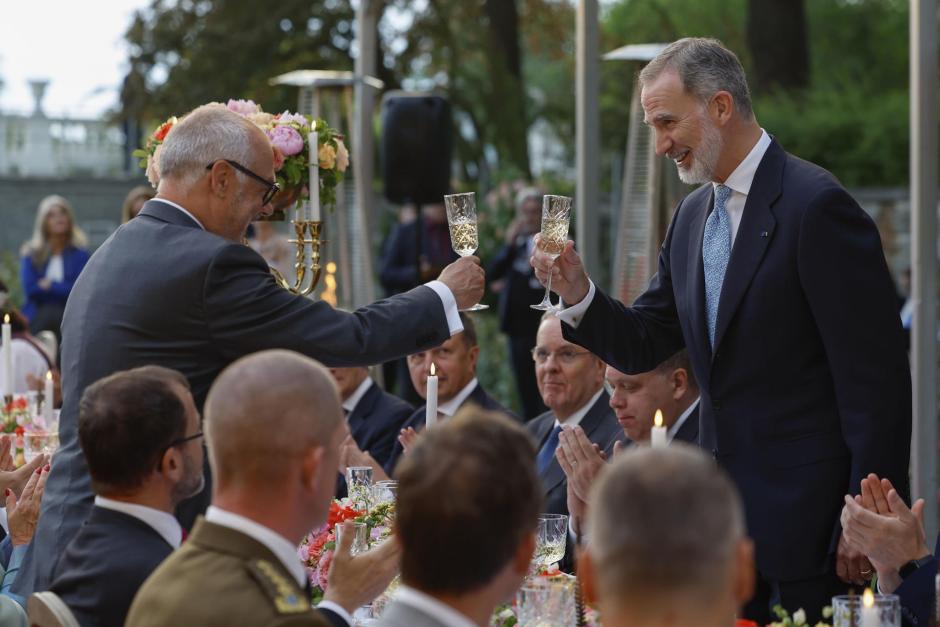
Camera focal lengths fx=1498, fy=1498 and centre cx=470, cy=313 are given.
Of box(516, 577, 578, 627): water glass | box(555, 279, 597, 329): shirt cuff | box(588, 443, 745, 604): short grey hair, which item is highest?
box(555, 279, 597, 329): shirt cuff

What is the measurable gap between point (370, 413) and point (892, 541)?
356cm

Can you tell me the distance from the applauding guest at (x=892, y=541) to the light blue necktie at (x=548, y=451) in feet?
6.86

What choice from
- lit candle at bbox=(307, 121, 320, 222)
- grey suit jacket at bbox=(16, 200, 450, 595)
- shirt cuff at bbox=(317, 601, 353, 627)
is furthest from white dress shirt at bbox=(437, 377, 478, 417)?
shirt cuff at bbox=(317, 601, 353, 627)

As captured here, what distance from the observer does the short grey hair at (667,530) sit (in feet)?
6.82

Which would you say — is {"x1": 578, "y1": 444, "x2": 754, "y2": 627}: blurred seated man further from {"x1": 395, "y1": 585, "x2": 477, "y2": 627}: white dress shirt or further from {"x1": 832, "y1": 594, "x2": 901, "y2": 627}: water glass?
{"x1": 832, "y1": 594, "x2": 901, "y2": 627}: water glass

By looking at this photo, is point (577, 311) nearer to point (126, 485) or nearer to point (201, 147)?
point (201, 147)

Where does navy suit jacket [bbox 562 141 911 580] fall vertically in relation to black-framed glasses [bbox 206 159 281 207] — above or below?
below

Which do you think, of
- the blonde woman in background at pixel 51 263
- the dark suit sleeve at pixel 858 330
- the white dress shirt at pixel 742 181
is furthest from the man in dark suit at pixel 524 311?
the dark suit sleeve at pixel 858 330

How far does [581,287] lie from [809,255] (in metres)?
0.66

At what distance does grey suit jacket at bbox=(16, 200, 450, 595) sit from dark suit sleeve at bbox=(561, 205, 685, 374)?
0.67 metres

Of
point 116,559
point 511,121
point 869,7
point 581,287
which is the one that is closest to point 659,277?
point 581,287

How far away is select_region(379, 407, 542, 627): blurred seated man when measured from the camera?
232 cm

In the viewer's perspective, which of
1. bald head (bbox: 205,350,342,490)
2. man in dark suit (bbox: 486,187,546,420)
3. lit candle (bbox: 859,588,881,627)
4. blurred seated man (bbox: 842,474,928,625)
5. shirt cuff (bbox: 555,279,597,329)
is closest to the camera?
bald head (bbox: 205,350,342,490)

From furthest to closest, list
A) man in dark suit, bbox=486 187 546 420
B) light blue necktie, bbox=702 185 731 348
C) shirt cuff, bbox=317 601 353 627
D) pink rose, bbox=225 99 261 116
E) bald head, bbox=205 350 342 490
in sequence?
man in dark suit, bbox=486 187 546 420 < pink rose, bbox=225 99 261 116 < light blue necktie, bbox=702 185 731 348 < shirt cuff, bbox=317 601 353 627 < bald head, bbox=205 350 342 490
